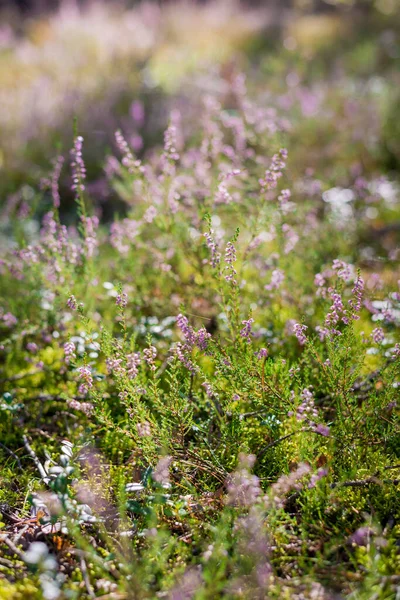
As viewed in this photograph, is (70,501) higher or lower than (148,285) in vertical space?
lower

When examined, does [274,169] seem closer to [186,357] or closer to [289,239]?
[289,239]

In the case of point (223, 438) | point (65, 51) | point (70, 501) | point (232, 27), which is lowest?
point (70, 501)

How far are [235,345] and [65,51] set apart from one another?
7525 mm

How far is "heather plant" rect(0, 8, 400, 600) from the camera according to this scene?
1637 millimetres

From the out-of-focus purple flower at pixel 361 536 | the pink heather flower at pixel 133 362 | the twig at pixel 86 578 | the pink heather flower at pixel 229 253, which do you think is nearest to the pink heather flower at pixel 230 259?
the pink heather flower at pixel 229 253

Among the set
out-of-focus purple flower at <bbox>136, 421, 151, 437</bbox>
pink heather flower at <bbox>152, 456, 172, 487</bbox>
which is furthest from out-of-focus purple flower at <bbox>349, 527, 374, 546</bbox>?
out-of-focus purple flower at <bbox>136, 421, 151, 437</bbox>

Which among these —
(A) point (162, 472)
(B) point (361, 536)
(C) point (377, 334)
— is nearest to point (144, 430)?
(A) point (162, 472)

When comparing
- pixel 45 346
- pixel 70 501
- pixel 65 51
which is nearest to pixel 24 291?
pixel 45 346

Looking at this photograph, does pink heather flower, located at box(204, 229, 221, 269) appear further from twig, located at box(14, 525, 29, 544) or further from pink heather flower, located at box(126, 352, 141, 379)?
twig, located at box(14, 525, 29, 544)

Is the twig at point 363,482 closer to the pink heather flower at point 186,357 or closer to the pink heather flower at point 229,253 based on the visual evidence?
the pink heather flower at point 186,357

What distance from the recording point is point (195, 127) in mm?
5305

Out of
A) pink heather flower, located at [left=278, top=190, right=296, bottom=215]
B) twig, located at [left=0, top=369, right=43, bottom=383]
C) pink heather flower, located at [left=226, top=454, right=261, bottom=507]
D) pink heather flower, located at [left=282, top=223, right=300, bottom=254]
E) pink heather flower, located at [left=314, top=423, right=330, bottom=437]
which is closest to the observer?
pink heather flower, located at [left=226, top=454, right=261, bottom=507]

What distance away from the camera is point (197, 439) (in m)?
2.20

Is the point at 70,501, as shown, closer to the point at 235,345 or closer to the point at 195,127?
the point at 235,345
